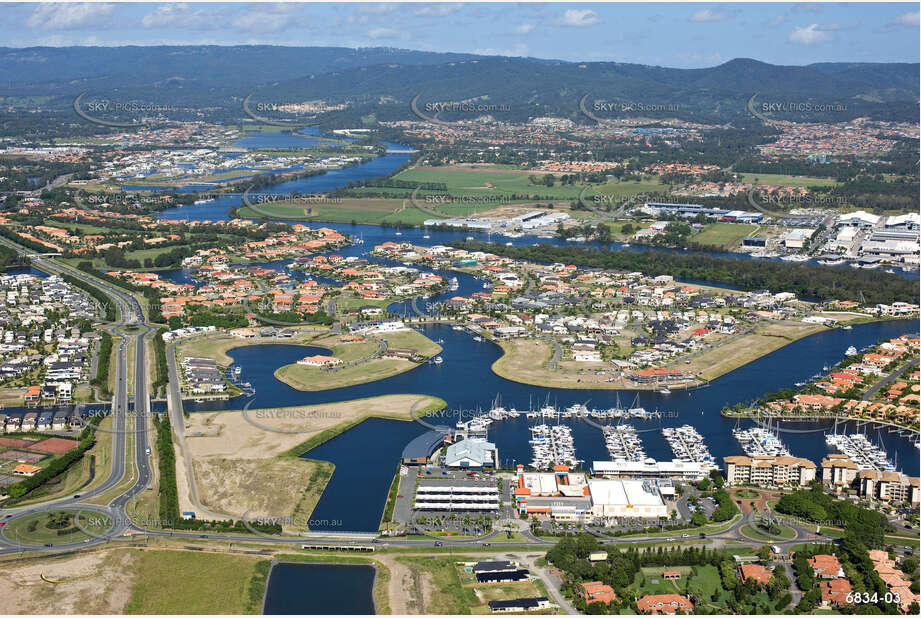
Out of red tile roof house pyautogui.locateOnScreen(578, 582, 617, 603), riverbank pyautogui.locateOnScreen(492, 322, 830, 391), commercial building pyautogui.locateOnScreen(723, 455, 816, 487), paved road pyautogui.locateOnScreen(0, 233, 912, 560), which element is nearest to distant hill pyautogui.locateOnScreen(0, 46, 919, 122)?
riverbank pyautogui.locateOnScreen(492, 322, 830, 391)

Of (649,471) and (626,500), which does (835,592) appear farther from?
(649,471)

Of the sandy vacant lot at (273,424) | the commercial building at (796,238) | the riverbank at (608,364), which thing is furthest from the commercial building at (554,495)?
the commercial building at (796,238)

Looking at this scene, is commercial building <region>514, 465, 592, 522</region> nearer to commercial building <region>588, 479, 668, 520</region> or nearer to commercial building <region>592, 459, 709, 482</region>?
commercial building <region>588, 479, 668, 520</region>

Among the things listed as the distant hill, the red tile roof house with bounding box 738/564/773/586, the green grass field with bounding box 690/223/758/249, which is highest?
the distant hill

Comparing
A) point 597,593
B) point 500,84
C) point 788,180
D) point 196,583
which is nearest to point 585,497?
point 597,593

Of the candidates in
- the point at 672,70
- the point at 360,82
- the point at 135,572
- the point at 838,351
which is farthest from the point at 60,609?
the point at 672,70

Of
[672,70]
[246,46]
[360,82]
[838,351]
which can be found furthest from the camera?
[246,46]

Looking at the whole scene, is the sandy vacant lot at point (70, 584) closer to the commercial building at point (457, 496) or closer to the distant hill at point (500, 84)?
the commercial building at point (457, 496)

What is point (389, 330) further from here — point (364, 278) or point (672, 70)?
point (672, 70)
